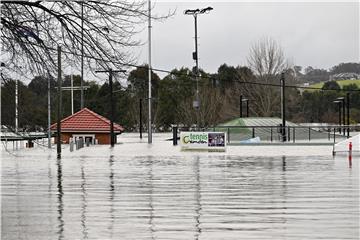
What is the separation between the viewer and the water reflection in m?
9.88

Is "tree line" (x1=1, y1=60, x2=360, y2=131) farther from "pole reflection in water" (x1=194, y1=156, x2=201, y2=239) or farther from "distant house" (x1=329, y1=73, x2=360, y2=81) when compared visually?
"pole reflection in water" (x1=194, y1=156, x2=201, y2=239)

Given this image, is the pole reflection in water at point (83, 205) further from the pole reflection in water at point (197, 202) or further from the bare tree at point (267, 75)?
the bare tree at point (267, 75)

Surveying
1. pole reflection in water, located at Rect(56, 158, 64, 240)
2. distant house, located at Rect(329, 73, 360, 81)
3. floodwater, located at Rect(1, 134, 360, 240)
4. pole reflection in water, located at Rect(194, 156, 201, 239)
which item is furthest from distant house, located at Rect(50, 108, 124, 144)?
distant house, located at Rect(329, 73, 360, 81)

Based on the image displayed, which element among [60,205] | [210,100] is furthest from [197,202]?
[210,100]

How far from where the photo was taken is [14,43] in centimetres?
1216

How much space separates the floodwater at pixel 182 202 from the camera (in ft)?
32.4

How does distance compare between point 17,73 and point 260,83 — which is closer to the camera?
point 17,73

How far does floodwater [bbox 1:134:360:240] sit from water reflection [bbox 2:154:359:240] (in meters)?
0.02

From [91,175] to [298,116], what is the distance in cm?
7331

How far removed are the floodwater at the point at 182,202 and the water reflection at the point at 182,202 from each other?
2 cm

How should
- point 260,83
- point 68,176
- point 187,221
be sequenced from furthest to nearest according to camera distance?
1. point 260,83
2. point 68,176
3. point 187,221

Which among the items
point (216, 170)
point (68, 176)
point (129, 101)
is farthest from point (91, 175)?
point (129, 101)

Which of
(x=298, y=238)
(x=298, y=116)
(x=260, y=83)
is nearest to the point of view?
(x=298, y=238)

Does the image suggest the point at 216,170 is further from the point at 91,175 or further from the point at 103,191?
the point at 103,191
